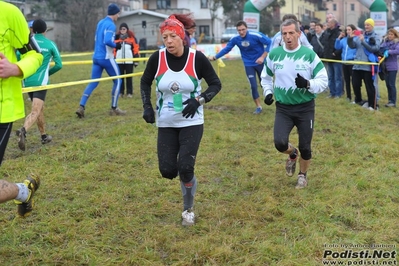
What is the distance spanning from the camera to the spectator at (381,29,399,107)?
11.2 meters

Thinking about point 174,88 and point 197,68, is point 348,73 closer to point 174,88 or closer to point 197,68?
point 197,68

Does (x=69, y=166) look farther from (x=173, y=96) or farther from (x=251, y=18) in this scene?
(x=251, y=18)

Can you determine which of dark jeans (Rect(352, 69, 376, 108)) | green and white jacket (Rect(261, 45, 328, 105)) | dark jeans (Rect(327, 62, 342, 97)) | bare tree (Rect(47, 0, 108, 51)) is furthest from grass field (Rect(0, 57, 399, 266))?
bare tree (Rect(47, 0, 108, 51))

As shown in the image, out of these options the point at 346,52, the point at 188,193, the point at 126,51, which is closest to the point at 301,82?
the point at 188,193

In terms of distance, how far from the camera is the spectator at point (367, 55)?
1125cm

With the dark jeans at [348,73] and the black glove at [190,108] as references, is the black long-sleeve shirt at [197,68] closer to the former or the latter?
the black glove at [190,108]

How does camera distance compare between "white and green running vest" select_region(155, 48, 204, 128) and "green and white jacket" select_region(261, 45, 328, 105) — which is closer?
"white and green running vest" select_region(155, 48, 204, 128)

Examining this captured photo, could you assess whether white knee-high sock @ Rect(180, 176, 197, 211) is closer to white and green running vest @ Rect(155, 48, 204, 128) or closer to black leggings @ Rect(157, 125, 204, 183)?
black leggings @ Rect(157, 125, 204, 183)

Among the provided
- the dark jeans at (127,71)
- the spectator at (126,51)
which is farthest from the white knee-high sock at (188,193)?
the dark jeans at (127,71)

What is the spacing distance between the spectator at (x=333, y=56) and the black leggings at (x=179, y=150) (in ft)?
31.5

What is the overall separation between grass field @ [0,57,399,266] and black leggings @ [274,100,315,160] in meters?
0.56

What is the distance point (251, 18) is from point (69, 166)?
11652 millimetres

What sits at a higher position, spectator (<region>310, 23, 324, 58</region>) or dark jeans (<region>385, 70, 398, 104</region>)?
spectator (<region>310, 23, 324, 58</region>)

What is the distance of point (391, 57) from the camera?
1159 cm
